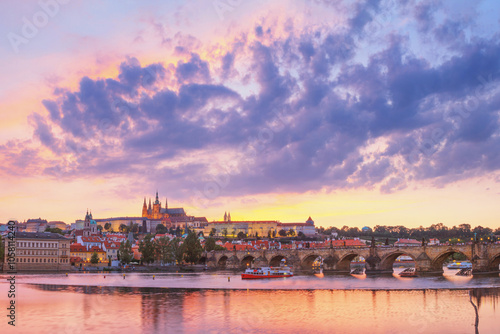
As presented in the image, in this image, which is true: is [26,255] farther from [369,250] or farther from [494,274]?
[494,274]

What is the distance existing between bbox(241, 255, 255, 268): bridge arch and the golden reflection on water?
62970mm

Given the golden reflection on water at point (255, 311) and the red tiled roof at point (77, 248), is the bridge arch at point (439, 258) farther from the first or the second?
the red tiled roof at point (77, 248)

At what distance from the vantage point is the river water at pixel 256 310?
29.4 m

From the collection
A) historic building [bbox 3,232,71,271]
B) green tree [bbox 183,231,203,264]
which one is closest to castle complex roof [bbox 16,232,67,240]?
historic building [bbox 3,232,71,271]

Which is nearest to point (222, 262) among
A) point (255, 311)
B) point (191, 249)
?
point (191, 249)

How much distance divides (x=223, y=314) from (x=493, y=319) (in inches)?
673

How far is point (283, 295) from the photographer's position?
1864 inches

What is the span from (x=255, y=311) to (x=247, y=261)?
266ft

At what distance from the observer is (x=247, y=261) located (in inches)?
4574

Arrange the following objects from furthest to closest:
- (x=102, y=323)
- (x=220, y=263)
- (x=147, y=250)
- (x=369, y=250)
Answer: (x=220, y=263), (x=147, y=250), (x=369, y=250), (x=102, y=323)

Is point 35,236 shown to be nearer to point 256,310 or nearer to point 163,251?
point 163,251

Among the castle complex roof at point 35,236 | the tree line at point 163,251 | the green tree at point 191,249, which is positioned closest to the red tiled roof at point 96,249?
the tree line at point 163,251

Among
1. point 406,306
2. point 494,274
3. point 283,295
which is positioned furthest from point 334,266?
point 406,306

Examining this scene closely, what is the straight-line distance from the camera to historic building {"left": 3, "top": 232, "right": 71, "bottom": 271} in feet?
298
